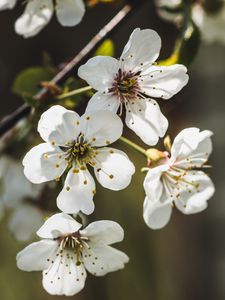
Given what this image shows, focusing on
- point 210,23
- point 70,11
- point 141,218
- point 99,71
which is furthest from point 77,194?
point 141,218

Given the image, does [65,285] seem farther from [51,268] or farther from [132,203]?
[132,203]

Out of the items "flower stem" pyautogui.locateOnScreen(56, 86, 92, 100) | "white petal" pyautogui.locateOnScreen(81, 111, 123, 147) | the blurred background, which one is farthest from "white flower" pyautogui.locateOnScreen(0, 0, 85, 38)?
the blurred background

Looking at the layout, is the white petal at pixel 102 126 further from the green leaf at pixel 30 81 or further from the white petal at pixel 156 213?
the green leaf at pixel 30 81

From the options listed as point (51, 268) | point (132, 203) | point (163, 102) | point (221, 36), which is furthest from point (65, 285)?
point (132, 203)

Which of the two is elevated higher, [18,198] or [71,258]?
[18,198]

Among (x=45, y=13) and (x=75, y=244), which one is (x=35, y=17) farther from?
(x=75, y=244)

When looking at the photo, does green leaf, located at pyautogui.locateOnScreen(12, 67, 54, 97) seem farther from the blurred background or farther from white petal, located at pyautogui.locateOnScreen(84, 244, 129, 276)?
the blurred background

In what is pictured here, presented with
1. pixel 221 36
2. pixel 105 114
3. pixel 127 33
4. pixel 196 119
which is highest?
pixel 127 33
